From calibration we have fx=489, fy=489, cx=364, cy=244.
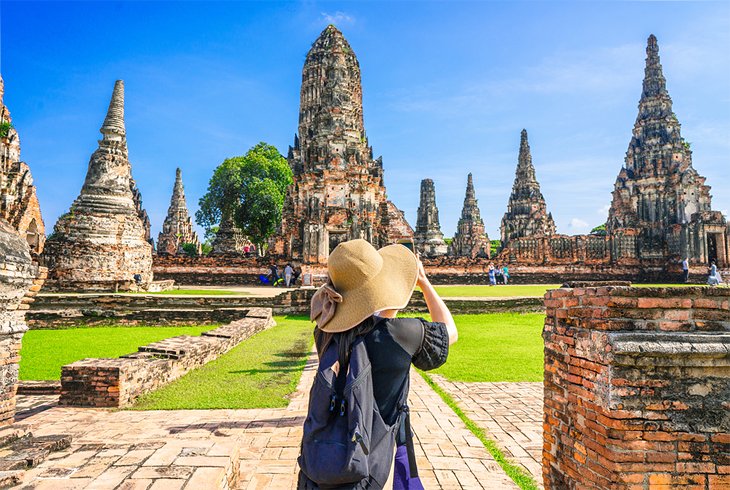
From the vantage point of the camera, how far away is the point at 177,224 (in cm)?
4600

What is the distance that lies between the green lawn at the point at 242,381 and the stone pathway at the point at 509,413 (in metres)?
2.09

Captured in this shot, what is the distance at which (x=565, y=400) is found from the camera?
302cm

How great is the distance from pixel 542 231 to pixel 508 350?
93.1 ft

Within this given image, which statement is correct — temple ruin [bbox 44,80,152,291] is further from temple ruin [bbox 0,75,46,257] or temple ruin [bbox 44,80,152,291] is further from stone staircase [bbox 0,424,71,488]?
stone staircase [bbox 0,424,71,488]

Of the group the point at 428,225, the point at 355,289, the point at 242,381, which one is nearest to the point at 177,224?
the point at 428,225

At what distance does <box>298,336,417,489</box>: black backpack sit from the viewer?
1.74 meters

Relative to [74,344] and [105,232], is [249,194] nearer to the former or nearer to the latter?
[105,232]

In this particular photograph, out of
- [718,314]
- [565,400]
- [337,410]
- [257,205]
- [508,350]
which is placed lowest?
[508,350]

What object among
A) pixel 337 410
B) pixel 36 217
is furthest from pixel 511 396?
pixel 36 217

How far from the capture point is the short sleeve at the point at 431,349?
1.97 meters

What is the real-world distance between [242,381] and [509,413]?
3434 millimetres

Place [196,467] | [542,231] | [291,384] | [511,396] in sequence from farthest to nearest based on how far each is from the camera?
[542,231], [291,384], [511,396], [196,467]

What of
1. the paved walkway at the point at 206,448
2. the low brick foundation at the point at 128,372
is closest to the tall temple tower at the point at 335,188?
the low brick foundation at the point at 128,372

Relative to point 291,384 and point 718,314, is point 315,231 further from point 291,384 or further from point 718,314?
point 718,314
